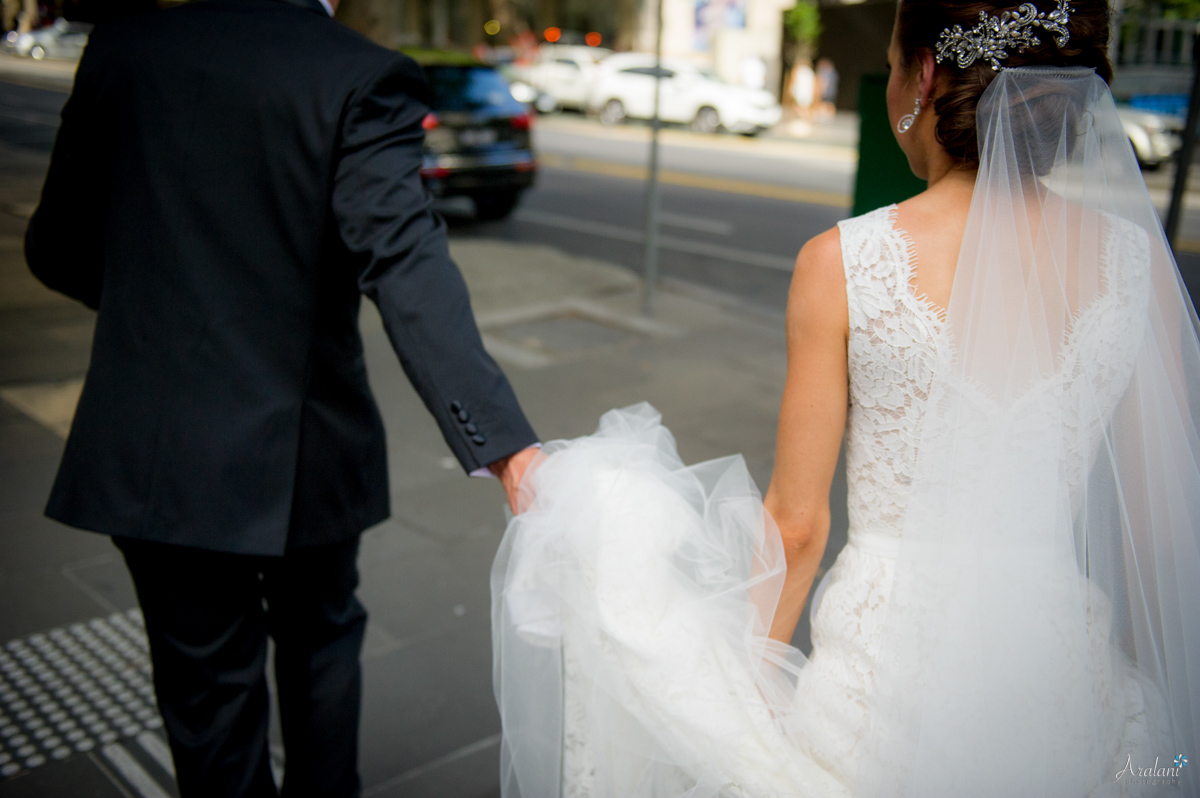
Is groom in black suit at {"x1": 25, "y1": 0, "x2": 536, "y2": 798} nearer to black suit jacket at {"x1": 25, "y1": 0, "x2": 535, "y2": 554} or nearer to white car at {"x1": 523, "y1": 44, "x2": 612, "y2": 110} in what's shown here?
black suit jacket at {"x1": 25, "y1": 0, "x2": 535, "y2": 554}

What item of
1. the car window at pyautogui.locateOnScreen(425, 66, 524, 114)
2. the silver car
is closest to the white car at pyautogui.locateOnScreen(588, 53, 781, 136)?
the car window at pyautogui.locateOnScreen(425, 66, 524, 114)

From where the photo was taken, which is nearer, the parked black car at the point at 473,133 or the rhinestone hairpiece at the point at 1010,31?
the rhinestone hairpiece at the point at 1010,31

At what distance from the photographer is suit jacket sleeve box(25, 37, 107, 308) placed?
1.80 metres

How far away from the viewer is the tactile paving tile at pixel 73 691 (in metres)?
2.69

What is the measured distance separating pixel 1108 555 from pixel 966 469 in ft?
0.93

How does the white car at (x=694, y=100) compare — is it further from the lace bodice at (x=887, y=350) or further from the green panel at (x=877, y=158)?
the lace bodice at (x=887, y=350)

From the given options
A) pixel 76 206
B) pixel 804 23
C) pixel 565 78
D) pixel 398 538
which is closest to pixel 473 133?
pixel 398 538

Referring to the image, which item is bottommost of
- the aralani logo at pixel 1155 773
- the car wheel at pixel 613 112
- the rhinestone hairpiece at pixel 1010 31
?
the aralani logo at pixel 1155 773

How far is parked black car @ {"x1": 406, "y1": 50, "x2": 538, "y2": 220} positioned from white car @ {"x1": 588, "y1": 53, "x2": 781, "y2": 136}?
34.2 feet

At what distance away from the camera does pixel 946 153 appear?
58.5 inches

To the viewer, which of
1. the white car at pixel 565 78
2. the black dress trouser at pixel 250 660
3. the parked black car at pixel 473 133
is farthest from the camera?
the white car at pixel 565 78

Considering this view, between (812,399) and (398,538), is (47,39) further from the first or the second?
(812,399)

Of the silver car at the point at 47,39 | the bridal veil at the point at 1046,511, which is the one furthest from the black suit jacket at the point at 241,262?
the silver car at the point at 47,39

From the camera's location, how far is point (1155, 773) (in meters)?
1.48
